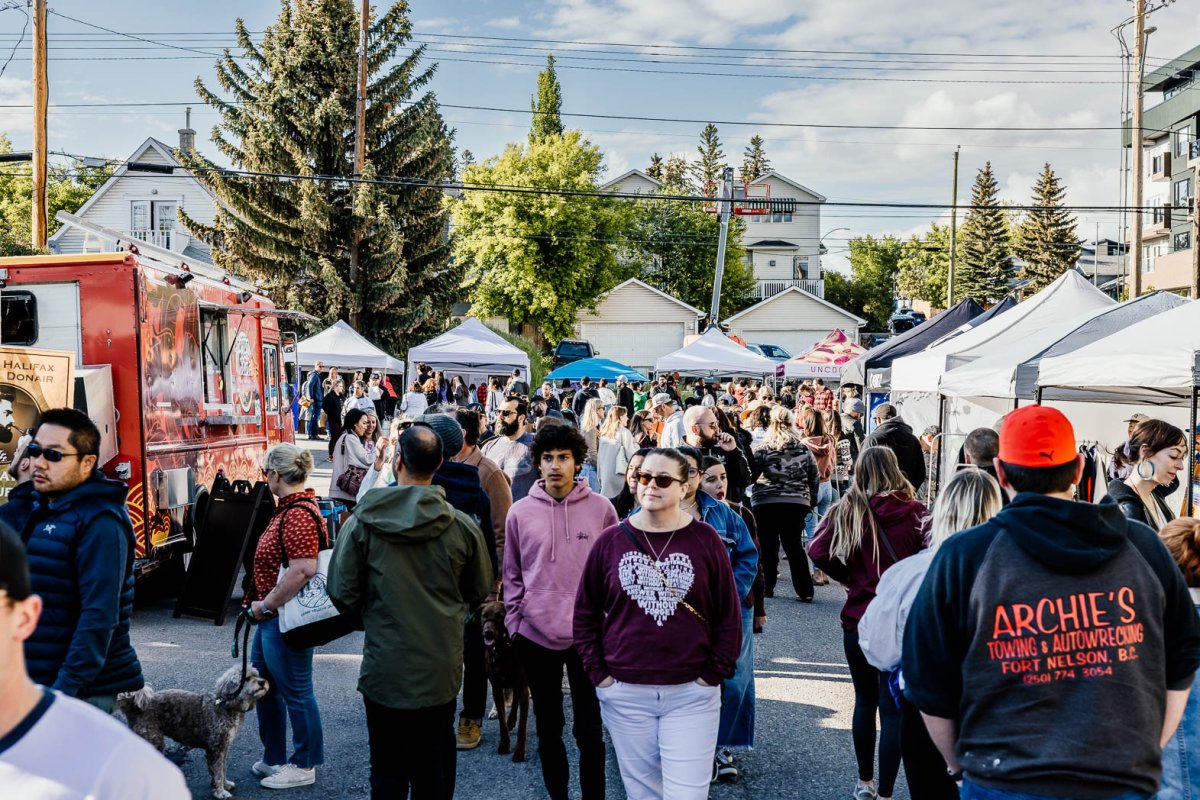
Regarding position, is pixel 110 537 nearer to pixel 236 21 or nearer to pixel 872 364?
pixel 872 364

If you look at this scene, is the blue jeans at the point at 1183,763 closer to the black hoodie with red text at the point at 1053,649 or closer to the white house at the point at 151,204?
the black hoodie with red text at the point at 1053,649

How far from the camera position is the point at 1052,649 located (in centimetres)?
246

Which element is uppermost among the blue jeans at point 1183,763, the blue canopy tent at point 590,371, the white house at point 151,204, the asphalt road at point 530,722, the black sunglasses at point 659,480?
the white house at point 151,204

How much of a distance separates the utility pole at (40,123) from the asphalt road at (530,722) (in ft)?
36.6

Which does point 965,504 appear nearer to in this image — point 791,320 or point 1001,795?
point 1001,795

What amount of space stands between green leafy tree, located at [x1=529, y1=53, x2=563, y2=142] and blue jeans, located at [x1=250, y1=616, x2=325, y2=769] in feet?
219

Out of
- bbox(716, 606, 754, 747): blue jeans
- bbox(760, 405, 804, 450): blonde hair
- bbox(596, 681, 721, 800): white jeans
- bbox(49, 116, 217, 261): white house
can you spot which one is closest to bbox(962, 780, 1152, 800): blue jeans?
bbox(596, 681, 721, 800): white jeans

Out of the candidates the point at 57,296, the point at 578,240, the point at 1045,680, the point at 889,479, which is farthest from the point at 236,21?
the point at 1045,680

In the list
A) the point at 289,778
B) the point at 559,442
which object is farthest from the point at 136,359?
the point at 559,442

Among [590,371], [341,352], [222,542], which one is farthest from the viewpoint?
[590,371]

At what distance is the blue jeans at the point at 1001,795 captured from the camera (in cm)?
246

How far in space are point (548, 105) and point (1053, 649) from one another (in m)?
71.3

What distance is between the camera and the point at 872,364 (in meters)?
18.3

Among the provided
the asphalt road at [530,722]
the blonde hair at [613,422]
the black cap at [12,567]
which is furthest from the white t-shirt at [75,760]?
the blonde hair at [613,422]
